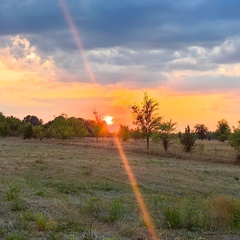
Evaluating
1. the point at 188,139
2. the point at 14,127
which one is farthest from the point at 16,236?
the point at 14,127

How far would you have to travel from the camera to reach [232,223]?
473 inches

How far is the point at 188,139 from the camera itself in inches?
2276

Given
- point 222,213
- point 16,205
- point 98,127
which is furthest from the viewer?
point 98,127

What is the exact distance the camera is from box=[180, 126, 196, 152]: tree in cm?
5788

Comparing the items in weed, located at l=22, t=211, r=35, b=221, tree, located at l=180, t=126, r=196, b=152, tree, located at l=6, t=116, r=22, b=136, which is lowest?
weed, located at l=22, t=211, r=35, b=221

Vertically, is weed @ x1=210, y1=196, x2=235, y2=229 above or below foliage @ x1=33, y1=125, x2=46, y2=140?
below

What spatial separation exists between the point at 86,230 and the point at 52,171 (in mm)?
17494

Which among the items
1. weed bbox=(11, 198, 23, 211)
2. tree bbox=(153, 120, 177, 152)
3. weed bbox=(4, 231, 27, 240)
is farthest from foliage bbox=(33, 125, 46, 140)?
weed bbox=(4, 231, 27, 240)

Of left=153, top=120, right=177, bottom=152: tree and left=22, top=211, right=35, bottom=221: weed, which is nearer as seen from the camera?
left=22, top=211, right=35, bottom=221: weed

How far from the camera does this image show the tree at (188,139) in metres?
57.9

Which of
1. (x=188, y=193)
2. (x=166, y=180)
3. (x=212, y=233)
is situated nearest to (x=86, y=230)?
(x=212, y=233)

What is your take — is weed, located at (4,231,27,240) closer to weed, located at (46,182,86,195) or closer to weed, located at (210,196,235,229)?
weed, located at (210,196,235,229)

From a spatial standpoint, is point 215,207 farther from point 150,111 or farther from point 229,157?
Answer: point 150,111

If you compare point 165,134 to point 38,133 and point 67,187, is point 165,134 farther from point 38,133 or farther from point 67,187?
point 38,133
